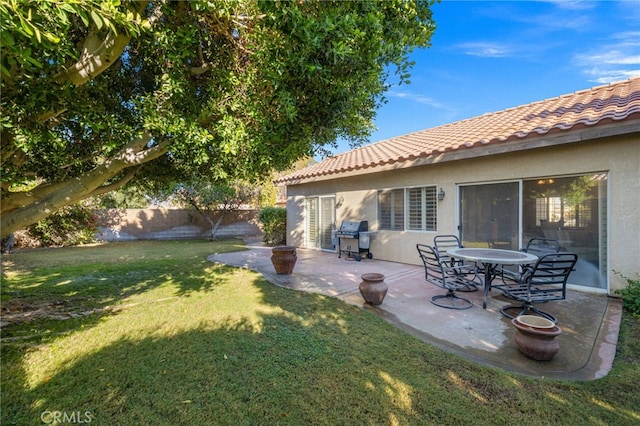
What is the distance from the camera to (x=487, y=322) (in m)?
4.72

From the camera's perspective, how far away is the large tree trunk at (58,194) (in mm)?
4570

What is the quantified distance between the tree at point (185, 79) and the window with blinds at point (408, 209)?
429cm

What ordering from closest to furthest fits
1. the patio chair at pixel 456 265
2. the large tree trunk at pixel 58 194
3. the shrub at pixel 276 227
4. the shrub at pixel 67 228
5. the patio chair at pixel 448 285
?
1. the large tree trunk at pixel 58 194
2. the patio chair at pixel 448 285
3. the patio chair at pixel 456 265
4. the shrub at pixel 67 228
5. the shrub at pixel 276 227

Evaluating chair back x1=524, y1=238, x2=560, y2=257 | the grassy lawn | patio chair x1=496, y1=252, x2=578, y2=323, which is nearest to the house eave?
chair back x1=524, y1=238, x2=560, y2=257

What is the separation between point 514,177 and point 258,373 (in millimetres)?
7209

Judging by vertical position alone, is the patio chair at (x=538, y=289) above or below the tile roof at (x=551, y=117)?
below

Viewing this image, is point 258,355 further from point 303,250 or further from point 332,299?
point 303,250

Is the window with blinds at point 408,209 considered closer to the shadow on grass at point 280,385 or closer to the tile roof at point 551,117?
the tile roof at point 551,117

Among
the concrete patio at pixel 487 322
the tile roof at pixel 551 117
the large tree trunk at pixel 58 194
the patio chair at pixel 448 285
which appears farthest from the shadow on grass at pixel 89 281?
the tile roof at pixel 551 117

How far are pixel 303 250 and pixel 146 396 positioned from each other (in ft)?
33.4

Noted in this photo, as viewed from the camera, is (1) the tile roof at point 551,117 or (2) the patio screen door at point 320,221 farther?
(2) the patio screen door at point 320,221

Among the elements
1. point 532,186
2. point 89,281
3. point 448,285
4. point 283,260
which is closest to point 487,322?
point 448,285

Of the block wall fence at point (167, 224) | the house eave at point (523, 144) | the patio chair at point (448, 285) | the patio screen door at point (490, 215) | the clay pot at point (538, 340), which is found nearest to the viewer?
the clay pot at point (538, 340)

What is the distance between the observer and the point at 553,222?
6.61m
